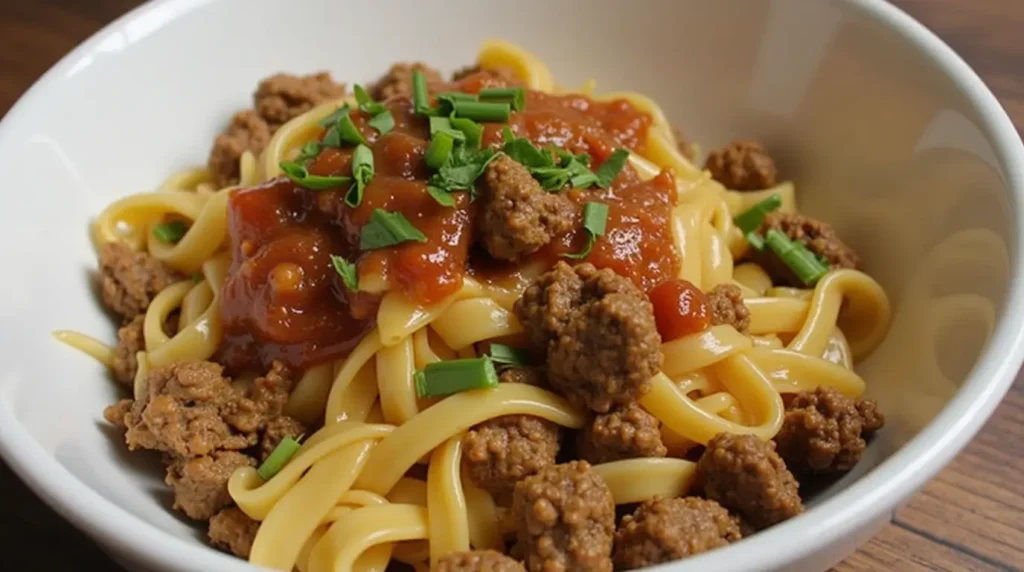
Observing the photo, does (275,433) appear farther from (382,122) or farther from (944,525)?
(944,525)

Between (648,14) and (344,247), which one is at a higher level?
(648,14)

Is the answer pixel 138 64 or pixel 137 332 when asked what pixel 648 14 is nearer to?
pixel 138 64

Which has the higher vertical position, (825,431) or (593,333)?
(593,333)

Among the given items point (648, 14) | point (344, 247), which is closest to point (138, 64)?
point (344, 247)

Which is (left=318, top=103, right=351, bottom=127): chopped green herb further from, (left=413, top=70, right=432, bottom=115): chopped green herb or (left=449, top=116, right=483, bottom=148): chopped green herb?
(left=449, top=116, right=483, bottom=148): chopped green herb

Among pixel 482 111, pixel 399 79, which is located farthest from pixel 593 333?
pixel 399 79

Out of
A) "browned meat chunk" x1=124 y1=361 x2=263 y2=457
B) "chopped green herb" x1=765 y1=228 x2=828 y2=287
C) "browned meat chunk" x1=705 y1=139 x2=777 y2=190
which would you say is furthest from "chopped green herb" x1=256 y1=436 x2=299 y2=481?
"browned meat chunk" x1=705 y1=139 x2=777 y2=190
